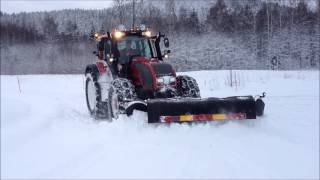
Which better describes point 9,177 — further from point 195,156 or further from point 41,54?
point 41,54

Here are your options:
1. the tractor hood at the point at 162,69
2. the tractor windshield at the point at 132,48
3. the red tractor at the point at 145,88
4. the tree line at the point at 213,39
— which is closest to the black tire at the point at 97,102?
the red tractor at the point at 145,88

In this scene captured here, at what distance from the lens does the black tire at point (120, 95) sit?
768 cm

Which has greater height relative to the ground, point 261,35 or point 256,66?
point 261,35

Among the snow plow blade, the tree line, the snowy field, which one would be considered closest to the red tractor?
the snow plow blade

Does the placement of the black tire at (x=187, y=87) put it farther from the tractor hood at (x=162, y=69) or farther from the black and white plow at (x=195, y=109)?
the black and white plow at (x=195, y=109)

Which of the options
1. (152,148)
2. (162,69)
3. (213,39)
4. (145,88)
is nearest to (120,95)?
(145,88)

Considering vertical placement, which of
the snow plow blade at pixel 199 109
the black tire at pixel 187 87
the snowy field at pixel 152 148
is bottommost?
the snowy field at pixel 152 148

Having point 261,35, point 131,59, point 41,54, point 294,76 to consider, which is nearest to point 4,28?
point 41,54

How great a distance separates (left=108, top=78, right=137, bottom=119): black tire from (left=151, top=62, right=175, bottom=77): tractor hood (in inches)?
26.2

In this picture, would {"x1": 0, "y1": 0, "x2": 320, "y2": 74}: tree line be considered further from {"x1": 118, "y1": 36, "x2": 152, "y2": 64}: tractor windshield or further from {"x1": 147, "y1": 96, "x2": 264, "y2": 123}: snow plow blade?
{"x1": 147, "y1": 96, "x2": 264, "y2": 123}: snow plow blade

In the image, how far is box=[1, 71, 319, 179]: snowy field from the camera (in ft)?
15.6

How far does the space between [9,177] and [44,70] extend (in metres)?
38.2

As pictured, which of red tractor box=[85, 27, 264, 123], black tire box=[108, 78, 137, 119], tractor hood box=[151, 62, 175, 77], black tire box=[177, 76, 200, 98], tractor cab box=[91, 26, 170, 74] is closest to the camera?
red tractor box=[85, 27, 264, 123]

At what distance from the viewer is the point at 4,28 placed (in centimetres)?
4444
